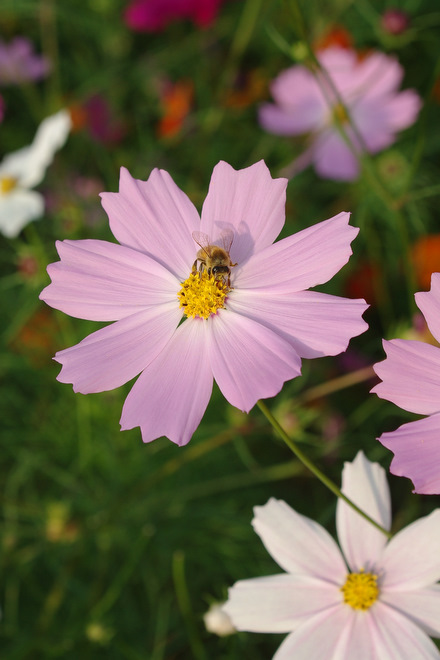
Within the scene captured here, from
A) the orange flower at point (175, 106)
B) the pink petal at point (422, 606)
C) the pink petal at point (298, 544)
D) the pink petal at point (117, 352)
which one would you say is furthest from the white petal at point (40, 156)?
the pink petal at point (422, 606)

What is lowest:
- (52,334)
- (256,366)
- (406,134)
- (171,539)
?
(256,366)

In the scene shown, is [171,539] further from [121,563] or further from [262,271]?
[262,271]

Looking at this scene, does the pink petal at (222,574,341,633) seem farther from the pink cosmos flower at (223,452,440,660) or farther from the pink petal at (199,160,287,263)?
the pink petal at (199,160,287,263)

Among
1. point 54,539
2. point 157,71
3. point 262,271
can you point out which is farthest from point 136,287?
point 157,71

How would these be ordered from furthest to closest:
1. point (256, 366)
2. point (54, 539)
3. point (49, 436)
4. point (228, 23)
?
point (228, 23) < point (49, 436) < point (54, 539) < point (256, 366)

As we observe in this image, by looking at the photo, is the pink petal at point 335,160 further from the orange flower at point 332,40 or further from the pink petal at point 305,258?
the pink petal at point 305,258
